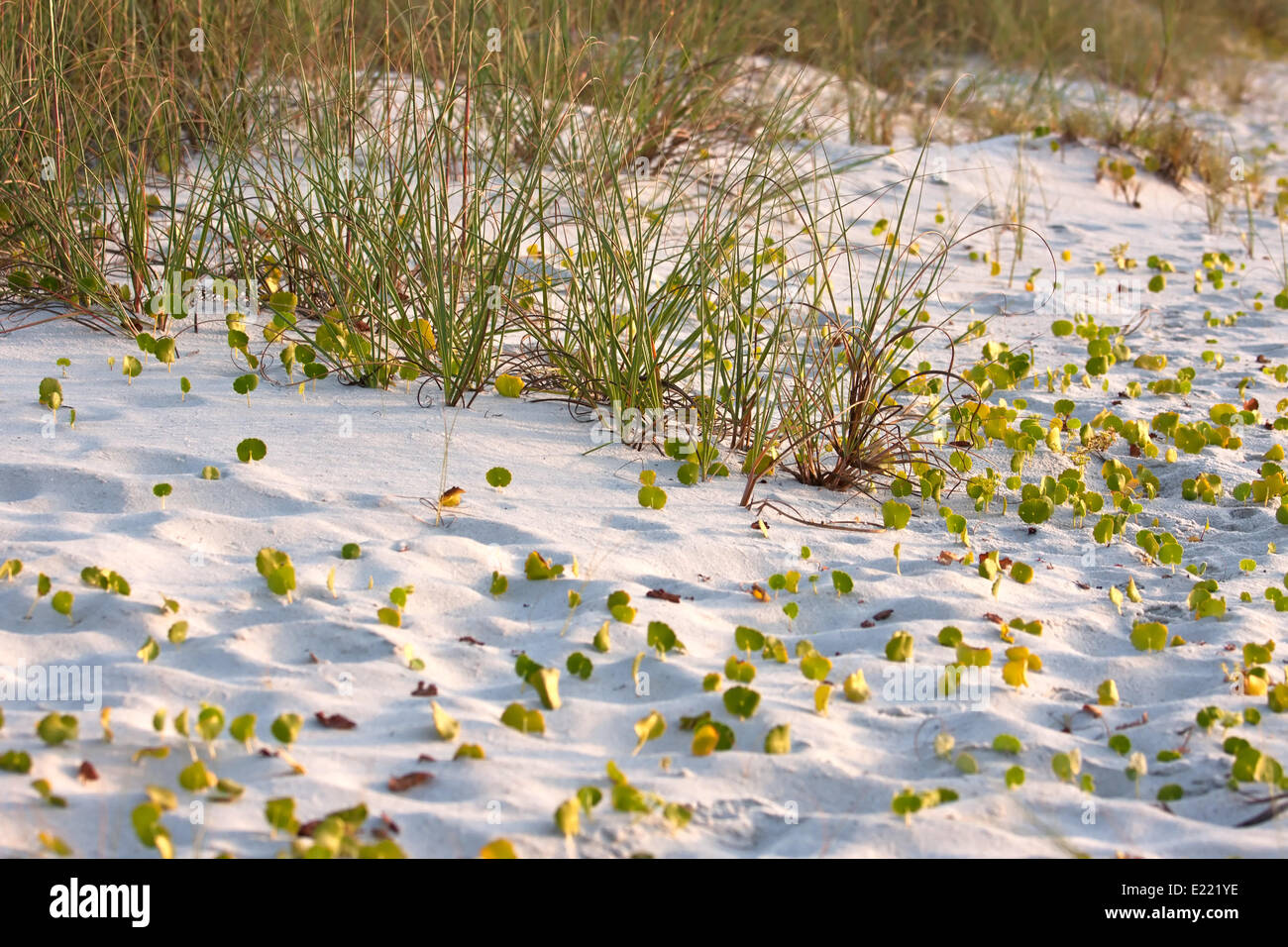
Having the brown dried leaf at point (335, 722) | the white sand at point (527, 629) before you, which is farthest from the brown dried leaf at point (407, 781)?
the brown dried leaf at point (335, 722)

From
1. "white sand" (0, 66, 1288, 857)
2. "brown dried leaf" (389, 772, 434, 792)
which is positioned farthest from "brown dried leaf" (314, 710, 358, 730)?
"brown dried leaf" (389, 772, 434, 792)

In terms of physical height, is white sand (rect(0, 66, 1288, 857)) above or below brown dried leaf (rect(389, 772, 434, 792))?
above

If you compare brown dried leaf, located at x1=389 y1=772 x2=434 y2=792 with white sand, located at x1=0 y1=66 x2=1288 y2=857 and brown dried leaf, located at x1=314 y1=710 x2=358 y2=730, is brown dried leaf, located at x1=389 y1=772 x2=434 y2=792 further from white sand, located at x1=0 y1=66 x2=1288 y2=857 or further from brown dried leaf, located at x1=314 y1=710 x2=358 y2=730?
brown dried leaf, located at x1=314 y1=710 x2=358 y2=730

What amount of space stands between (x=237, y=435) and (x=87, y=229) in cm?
136

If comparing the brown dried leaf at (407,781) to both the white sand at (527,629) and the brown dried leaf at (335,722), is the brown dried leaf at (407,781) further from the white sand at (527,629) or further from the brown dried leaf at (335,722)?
the brown dried leaf at (335,722)

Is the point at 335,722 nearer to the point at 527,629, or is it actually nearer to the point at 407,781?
the point at 407,781

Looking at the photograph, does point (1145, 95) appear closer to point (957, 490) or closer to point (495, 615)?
point (957, 490)

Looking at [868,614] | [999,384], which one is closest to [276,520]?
[868,614]

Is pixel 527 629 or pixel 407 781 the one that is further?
pixel 527 629

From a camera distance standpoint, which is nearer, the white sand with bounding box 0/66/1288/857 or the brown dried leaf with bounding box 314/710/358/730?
the white sand with bounding box 0/66/1288/857

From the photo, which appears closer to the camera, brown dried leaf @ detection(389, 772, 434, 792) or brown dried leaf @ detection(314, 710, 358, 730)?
brown dried leaf @ detection(389, 772, 434, 792)

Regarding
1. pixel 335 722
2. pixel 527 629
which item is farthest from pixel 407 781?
pixel 527 629

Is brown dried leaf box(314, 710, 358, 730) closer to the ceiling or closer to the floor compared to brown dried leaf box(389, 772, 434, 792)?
closer to the ceiling

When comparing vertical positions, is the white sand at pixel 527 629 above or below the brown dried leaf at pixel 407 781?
above
